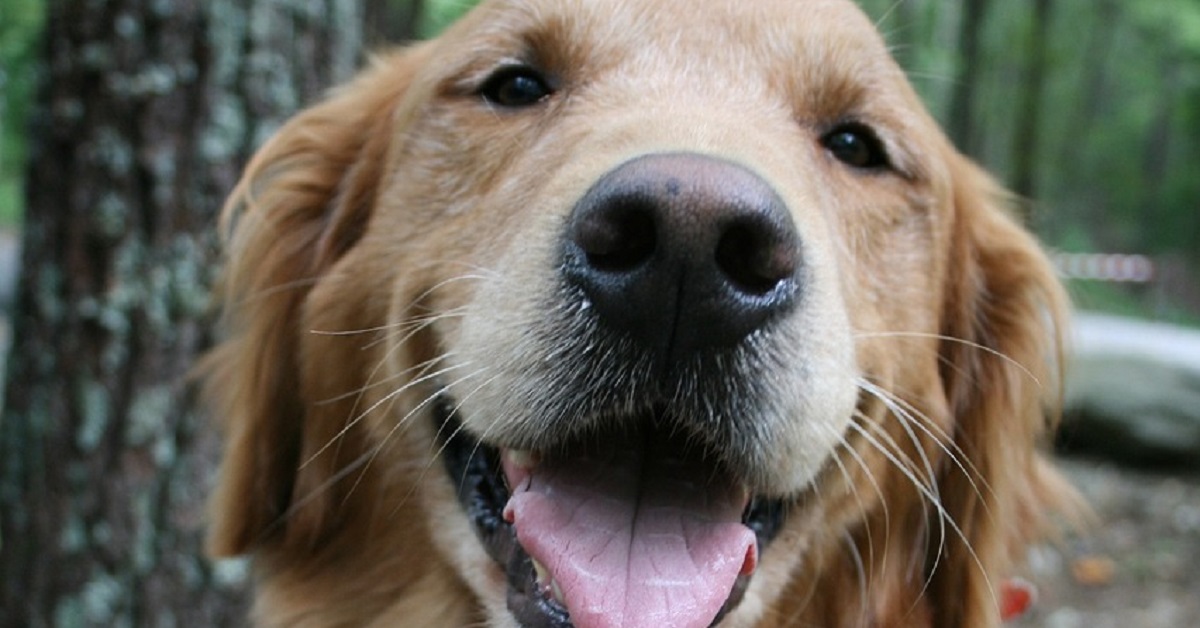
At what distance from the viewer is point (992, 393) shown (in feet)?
10.1

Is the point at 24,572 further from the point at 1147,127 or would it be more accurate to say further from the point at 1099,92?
the point at 1099,92

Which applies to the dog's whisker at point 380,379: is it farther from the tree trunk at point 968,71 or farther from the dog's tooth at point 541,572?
the tree trunk at point 968,71

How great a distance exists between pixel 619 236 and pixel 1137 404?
31.5ft

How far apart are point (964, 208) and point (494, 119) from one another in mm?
1382

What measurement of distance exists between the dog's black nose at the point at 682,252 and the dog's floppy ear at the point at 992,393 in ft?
3.75

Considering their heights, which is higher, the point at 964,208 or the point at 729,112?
the point at 729,112

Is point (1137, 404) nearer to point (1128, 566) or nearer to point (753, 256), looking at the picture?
point (1128, 566)

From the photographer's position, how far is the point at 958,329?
315cm

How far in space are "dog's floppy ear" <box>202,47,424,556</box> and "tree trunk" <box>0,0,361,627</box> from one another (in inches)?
20.1

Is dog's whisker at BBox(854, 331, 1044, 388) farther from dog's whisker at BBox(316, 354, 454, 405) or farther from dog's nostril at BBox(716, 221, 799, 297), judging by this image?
dog's whisker at BBox(316, 354, 454, 405)

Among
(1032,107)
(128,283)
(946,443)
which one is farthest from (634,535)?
(1032,107)

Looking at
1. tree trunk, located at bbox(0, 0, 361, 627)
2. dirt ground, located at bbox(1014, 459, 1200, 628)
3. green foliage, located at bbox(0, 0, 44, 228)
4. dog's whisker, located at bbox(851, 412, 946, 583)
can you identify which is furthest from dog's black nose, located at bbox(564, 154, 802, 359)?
dirt ground, located at bbox(1014, 459, 1200, 628)

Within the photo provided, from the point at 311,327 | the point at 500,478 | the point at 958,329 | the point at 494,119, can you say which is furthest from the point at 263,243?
the point at 958,329

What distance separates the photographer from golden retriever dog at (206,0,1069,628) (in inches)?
82.3
